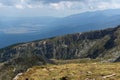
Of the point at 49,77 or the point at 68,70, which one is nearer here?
the point at 49,77

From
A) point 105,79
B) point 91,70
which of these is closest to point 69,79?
point 105,79

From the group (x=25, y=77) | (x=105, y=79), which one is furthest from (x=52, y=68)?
(x=105, y=79)

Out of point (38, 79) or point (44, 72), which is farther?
point (44, 72)

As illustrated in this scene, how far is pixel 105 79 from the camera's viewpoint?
7994 cm

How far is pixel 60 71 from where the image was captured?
100 m

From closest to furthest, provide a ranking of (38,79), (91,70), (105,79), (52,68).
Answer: (105,79) → (38,79) → (91,70) → (52,68)

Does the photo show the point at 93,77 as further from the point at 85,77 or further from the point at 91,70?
the point at 91,70

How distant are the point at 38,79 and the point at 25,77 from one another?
18.8ft

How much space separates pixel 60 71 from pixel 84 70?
8.03 meters

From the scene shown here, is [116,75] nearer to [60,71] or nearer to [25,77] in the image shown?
[60,71]

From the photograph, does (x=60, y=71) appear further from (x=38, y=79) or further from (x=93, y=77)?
(x=93, y=77)

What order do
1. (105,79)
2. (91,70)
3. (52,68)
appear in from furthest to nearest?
(52,68) → (91,70) → (105,79)

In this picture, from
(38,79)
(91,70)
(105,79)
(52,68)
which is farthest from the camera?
(52,68)

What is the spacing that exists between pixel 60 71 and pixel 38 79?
11.3 m
